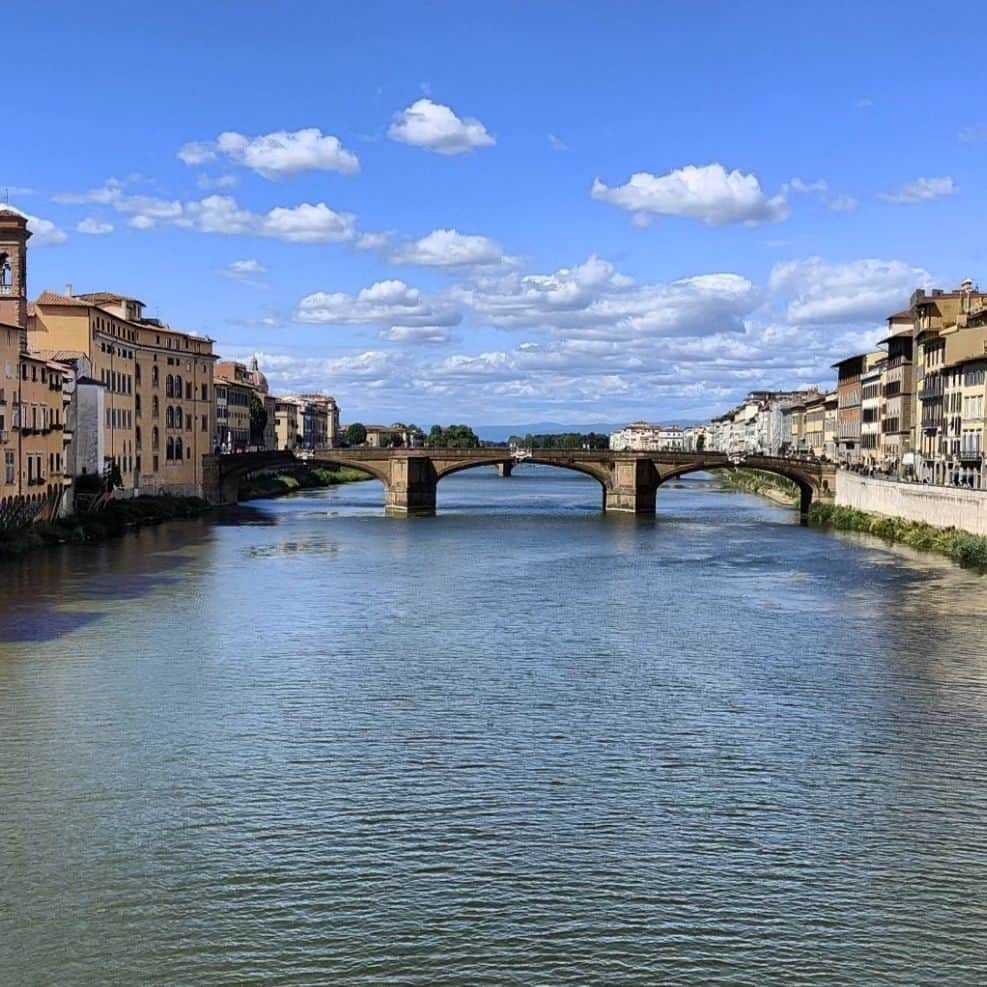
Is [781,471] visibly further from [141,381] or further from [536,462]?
[141,381]

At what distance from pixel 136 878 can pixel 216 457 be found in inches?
2672

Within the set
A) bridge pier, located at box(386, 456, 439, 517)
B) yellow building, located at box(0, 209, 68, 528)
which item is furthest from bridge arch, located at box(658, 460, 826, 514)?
yellow building, located at box(0, 209, 68, 528)

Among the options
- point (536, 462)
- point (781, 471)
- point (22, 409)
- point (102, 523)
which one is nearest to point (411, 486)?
point (536, 462)

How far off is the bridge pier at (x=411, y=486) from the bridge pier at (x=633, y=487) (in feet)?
36.7

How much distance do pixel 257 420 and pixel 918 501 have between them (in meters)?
77.4

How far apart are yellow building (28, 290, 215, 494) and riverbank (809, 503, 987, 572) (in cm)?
3642

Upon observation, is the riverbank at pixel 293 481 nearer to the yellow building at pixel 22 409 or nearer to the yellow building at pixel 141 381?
the yellow building at pixel 141 381

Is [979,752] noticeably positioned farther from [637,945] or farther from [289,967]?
[289,967]

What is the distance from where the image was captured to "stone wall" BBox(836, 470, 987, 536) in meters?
48.8

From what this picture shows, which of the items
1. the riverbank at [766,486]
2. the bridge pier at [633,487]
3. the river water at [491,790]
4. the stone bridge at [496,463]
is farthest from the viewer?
the riverbank at [766,486]

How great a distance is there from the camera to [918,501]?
185 ft

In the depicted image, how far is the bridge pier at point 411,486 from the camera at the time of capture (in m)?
79.0

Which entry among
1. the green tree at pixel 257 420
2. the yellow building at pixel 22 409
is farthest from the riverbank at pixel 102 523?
the green tree at pixel 257 420

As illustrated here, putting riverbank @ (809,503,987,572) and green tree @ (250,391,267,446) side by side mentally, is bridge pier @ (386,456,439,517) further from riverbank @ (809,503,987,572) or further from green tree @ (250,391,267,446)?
green tree @ (250,391,267,446)
